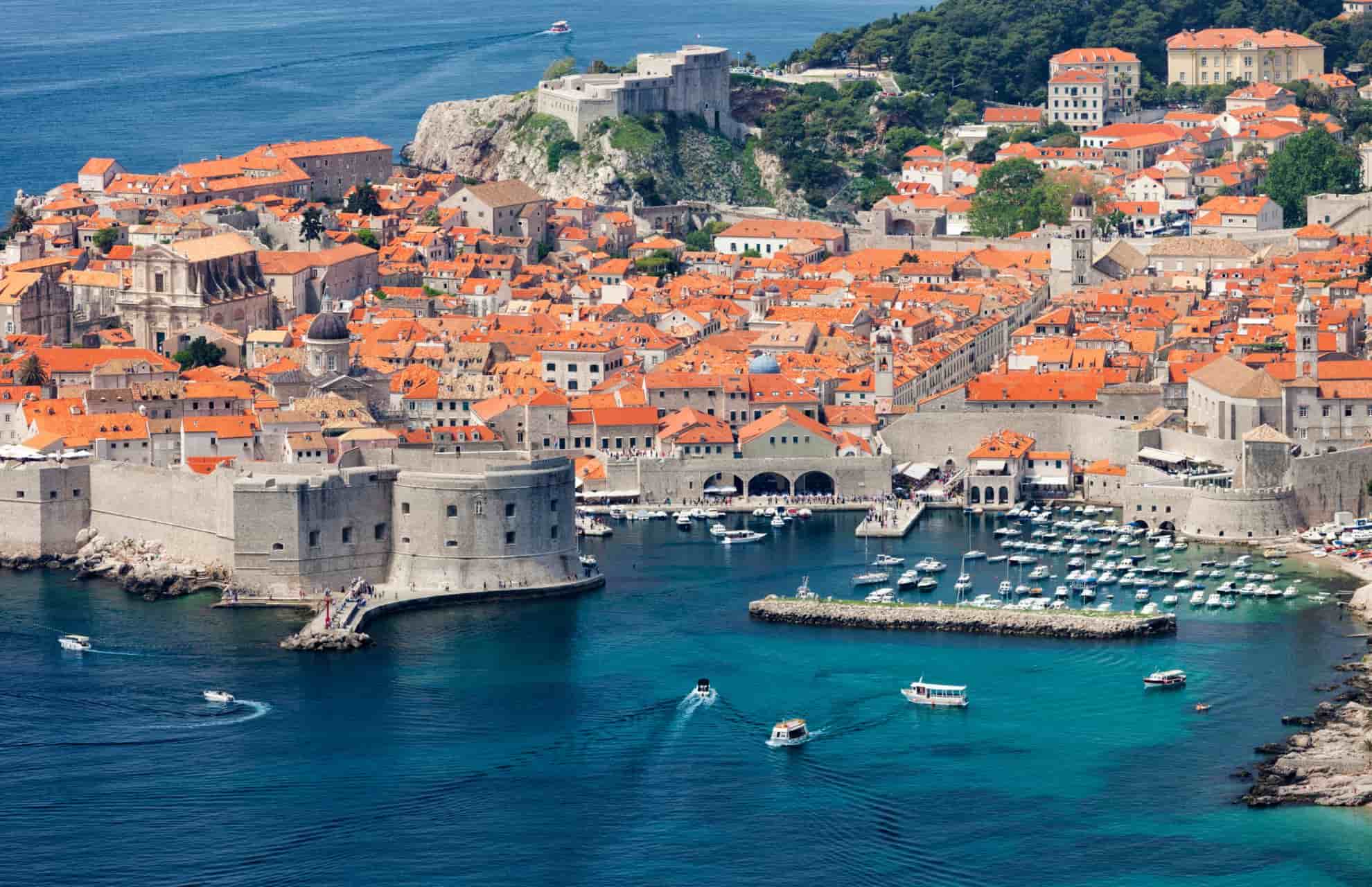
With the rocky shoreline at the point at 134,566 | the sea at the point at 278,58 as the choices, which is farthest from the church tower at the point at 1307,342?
the sea at the point at 278,58

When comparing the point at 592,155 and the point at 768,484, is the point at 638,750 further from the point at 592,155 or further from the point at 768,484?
the point at 592,155

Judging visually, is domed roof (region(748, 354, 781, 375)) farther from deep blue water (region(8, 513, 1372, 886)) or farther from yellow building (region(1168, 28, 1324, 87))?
yellow building (region(1168, 28, 1324, 87))

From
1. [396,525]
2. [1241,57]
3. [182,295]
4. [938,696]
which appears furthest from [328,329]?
[1241,57]

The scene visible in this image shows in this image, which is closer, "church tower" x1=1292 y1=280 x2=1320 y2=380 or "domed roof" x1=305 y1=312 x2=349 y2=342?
"church tower" x1=1292 y1=280 x2=1320 y2=380

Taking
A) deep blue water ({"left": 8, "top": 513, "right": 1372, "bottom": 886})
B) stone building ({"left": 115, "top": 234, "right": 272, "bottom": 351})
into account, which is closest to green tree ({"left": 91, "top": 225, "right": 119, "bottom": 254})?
stone building ({"left": 115, "top": 234, "right": 272, "bottom": 351})

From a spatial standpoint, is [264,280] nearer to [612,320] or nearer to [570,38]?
[612,320]
